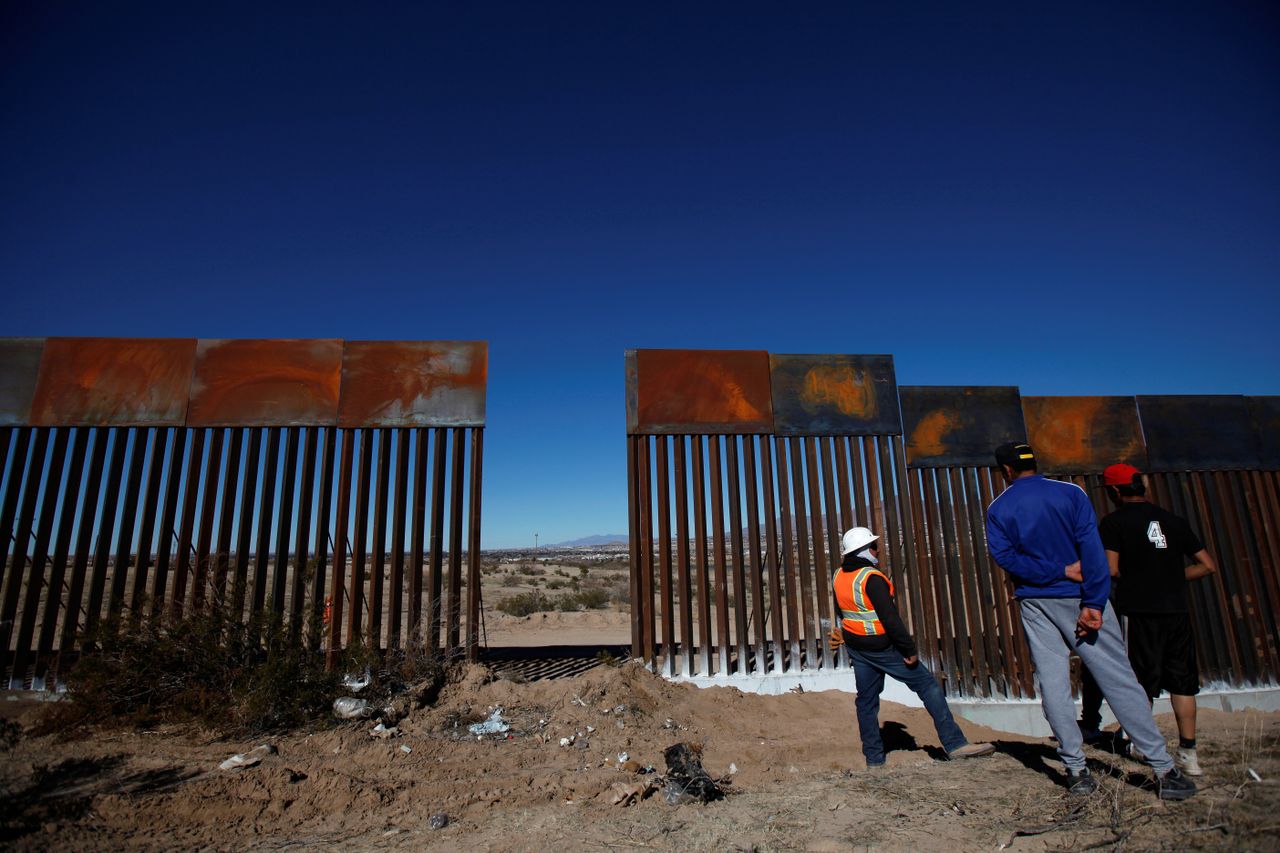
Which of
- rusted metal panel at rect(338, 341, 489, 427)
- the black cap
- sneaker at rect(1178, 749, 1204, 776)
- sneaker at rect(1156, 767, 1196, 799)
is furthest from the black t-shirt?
rusted metal panel at rect(338, 341, 489, 427)

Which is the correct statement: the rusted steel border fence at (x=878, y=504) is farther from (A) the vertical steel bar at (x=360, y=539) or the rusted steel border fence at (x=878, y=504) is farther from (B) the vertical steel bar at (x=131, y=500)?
(B) the vertical steel bar at (x=131, y=500)

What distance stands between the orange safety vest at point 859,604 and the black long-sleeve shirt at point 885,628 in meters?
0.03

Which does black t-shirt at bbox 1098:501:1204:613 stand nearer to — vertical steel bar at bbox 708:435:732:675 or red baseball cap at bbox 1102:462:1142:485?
red baseball cap at bbox 1102:462:1142:485

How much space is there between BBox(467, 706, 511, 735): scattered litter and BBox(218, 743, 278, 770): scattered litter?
1.59 m

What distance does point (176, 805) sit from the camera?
12.8 feet

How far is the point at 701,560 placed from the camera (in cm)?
682

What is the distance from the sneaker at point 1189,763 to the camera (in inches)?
142

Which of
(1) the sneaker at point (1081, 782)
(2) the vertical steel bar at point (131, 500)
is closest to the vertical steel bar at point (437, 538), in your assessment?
(2) the vertical steel bar at point (131, 500)

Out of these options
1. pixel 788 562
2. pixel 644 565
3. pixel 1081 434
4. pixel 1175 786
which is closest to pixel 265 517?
pixel 644 565

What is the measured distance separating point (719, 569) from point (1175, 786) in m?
4.20

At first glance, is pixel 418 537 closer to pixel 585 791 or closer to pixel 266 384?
pixel 266 384

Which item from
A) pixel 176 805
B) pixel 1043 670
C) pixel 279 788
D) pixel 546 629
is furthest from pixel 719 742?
pixel 546 629

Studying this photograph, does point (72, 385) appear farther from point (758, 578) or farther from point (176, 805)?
point (758, 578)

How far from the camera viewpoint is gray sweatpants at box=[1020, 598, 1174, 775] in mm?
3516
